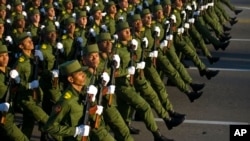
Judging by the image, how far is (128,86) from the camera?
10.4 metres

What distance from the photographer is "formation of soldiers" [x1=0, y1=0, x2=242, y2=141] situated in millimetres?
8078

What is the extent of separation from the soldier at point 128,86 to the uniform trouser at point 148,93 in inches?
11.1

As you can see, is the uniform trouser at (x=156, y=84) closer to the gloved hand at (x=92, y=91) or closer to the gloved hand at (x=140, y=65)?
the gloved hand at (x=140, y=65)

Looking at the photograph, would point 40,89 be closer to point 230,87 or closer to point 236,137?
point 236,137

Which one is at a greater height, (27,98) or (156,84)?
(27,98)

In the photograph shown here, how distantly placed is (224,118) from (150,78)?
146cm

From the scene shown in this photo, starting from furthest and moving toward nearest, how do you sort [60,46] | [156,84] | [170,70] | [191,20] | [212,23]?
[212,23], [191,20], [170,70], [156,84], [60,46]

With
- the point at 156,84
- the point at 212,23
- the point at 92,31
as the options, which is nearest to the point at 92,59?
the point at 156,84

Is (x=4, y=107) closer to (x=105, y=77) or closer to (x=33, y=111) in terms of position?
(x=33, y=111)

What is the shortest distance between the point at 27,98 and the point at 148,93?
2015 millimetres

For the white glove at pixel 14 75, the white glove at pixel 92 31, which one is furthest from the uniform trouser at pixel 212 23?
the white glove at pixel 14 75

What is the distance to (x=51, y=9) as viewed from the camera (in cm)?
1401

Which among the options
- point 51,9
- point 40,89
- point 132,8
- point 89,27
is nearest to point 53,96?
point 40,89

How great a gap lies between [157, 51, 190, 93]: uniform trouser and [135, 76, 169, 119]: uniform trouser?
1284 mm
